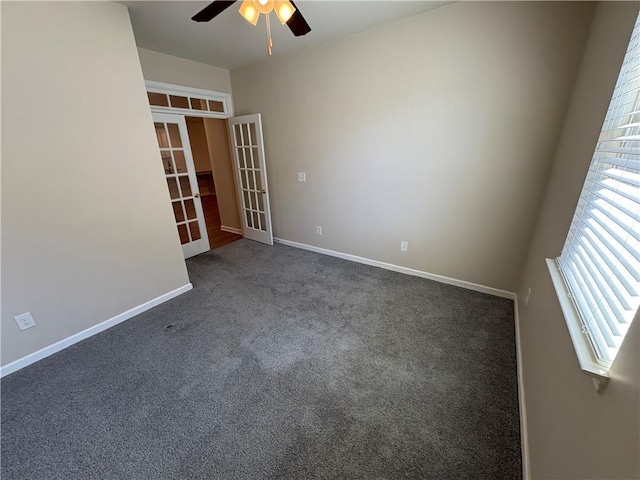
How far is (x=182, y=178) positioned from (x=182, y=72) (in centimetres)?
136

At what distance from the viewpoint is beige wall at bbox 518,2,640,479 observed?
66 cm

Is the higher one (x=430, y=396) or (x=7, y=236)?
(x=7, y=236)

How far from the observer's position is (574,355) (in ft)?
3.24

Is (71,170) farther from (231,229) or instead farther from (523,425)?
(523,425)

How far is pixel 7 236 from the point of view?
1.82m

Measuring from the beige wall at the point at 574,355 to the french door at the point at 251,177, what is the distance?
3356 mm

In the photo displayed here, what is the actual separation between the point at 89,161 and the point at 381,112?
9.05 feet

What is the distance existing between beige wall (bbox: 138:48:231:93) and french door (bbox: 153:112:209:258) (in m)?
0.44

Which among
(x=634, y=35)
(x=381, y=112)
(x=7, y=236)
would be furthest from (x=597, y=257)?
(x=7, y=236)

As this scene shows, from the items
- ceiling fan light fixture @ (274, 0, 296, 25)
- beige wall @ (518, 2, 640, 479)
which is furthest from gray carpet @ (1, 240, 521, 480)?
ceiling fan light fixture @ (274, 0, 296, 25)

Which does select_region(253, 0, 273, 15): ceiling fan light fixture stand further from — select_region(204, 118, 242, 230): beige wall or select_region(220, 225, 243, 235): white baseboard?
select_region(220, 225, 243, 235): white baseboard

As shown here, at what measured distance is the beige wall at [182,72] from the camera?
10.0ft

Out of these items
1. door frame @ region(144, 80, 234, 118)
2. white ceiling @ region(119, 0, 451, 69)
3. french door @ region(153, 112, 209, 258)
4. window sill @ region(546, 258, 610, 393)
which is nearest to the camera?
window sill @ region(546, 258, 610, 393)

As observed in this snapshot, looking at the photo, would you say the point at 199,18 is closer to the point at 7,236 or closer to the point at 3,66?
the point at 3,66
